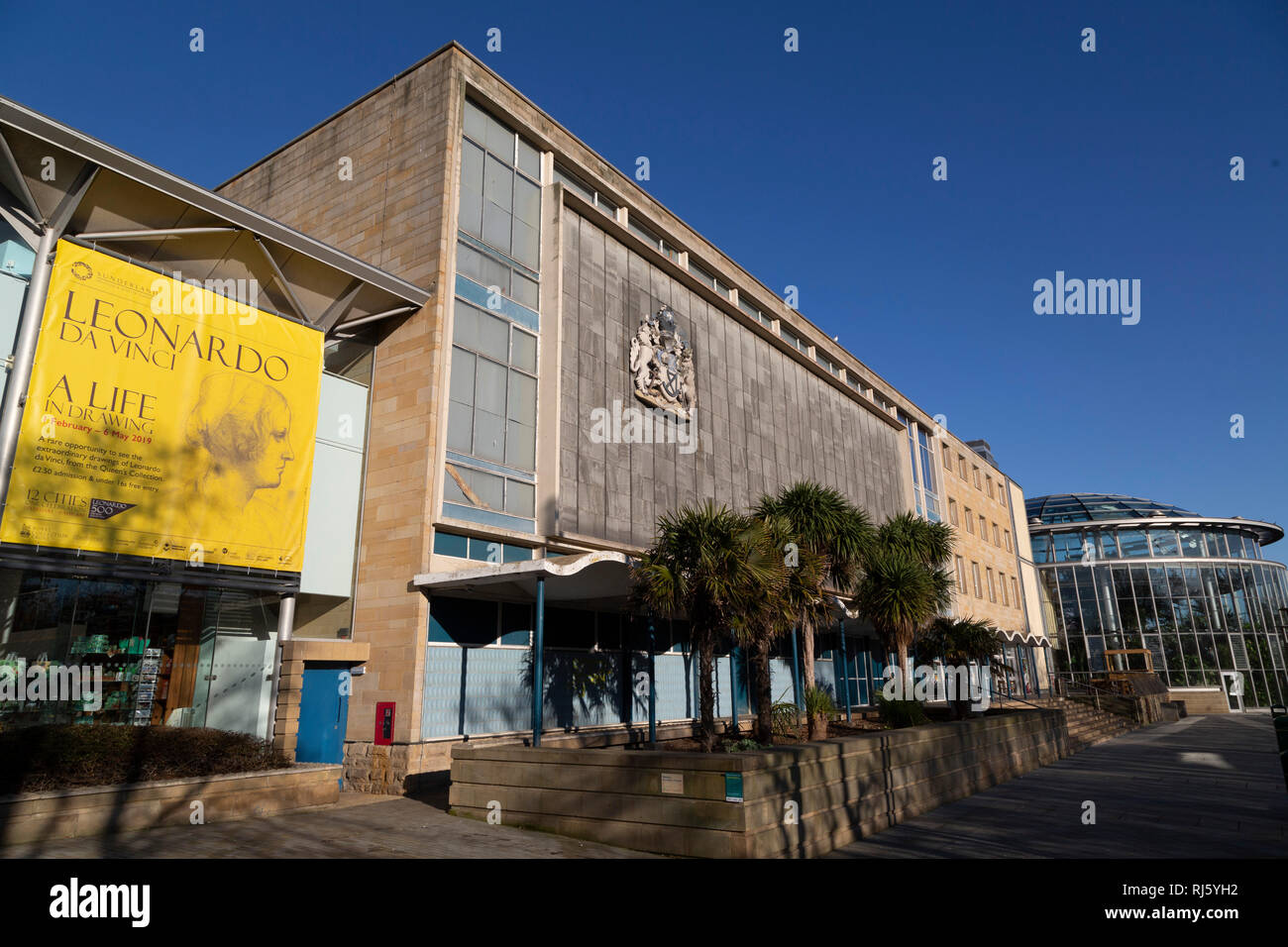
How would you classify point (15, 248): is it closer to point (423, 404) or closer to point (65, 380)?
point (65, 380)

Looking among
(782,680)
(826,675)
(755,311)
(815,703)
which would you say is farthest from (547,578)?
(755,311)

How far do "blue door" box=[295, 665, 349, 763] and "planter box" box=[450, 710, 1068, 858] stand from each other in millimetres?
4631

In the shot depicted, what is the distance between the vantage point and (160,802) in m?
10.6

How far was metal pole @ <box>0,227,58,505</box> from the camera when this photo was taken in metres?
12.0

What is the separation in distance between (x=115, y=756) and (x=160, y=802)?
0.96m

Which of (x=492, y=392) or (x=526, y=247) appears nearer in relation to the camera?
(x=492, y=392)

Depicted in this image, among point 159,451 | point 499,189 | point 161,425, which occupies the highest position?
point 499,189

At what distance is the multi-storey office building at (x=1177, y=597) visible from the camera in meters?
52.7

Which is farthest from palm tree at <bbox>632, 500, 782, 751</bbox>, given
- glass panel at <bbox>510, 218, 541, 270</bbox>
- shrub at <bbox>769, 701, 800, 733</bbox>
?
glass panel at <bbox>510, 218, 541, 270</bbox>

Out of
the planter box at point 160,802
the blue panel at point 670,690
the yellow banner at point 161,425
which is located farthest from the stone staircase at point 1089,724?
the yellow banner at point 161,425

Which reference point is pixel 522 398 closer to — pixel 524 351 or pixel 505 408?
pixel 505 408

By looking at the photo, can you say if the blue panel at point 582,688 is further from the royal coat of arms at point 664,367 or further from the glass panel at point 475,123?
the glass panel at point 475,123

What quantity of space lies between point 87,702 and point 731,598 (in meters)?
11.0
